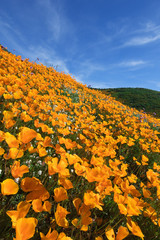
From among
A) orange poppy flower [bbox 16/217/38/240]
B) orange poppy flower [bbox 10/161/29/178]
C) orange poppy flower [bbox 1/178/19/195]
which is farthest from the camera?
orange poppy flower [bbox 10/161/29/178]

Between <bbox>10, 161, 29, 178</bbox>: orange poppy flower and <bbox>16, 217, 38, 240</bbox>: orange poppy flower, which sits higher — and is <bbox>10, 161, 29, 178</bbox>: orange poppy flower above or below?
above

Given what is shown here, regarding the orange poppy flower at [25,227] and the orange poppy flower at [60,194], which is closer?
the orange poppy flower at [25,227]

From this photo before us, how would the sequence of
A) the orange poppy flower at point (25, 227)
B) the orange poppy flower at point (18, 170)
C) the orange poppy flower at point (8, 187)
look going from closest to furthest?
the orange poppy flower at point (25, 227) → the orange poppy flower at point (8, 187) → the orange poppy flower at point (18, 170)

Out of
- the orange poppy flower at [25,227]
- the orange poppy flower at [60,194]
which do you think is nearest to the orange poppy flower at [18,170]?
the orange poppy flower at [60,194]

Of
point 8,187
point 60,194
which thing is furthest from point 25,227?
point 60,194

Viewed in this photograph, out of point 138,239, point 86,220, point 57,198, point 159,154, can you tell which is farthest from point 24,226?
point 159,154

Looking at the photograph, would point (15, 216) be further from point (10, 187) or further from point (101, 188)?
point (101, 188)

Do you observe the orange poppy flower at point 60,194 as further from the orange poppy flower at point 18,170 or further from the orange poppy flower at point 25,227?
the orange poppy flower at point 25,227

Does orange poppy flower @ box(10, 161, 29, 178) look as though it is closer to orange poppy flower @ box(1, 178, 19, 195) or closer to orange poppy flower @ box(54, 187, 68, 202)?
orange poppy flower @ box(1, 178, 19, 195)

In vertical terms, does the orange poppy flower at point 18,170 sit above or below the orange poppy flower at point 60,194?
above

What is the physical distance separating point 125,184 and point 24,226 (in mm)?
1251

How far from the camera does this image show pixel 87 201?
111 centimetres

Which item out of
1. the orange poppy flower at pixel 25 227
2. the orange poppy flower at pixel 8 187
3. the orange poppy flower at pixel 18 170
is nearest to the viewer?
the orange poppy flower at pixel 25 227

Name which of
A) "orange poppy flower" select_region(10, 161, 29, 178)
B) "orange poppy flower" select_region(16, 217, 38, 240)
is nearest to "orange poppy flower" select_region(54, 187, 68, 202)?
"orange poppy flower" select_region(10, 161, 29, 178)
